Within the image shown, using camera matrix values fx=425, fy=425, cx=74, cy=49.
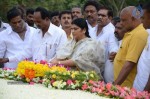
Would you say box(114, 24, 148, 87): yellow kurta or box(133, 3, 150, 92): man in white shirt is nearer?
box(133, 3, 150, 92): man in white shirt

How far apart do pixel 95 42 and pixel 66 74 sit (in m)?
1.21

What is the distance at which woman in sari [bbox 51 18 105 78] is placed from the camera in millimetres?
6371

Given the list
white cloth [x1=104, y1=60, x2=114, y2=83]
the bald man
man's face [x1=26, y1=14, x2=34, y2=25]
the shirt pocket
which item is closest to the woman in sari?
white cloth [x1=104, y1=60, x2=114, y2=83]

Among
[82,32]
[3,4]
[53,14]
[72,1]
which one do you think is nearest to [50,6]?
[72,1]

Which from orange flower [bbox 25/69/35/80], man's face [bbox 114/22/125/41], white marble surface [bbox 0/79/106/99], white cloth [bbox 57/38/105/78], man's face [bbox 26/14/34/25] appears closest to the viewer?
white marble surface [bbox 0/79/106/99]

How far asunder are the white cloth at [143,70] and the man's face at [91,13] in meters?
3.35

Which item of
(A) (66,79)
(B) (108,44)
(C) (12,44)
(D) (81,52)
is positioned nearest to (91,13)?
(B) (108,44)

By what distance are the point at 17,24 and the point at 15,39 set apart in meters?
0.29

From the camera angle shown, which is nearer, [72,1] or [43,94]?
Answer: [43,94]

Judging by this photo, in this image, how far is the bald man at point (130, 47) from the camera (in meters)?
5.43

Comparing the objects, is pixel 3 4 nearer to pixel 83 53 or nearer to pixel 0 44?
pixel 0 44

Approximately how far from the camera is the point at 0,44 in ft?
25.1

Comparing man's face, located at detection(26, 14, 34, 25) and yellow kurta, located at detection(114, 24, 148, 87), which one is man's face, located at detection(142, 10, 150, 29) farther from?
man's face, located at detection(26, 14, 34, 25)

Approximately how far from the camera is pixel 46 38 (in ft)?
24.0
